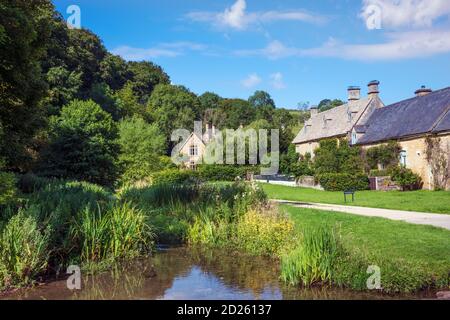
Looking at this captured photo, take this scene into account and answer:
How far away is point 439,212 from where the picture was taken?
651 inches

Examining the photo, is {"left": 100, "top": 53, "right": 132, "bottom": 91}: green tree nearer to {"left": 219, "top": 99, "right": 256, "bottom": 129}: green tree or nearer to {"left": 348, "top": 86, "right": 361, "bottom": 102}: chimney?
{"left": 219, "top": 99, "right": 256, "bottom": 129}: green tree

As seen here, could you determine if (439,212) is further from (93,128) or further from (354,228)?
(93,128)

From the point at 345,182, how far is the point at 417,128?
Answer: 22.6 ft

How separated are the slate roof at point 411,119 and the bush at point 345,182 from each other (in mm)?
5251

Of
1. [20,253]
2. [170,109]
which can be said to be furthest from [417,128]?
[170,109]

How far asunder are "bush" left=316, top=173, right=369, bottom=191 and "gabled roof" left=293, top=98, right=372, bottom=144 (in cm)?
1280

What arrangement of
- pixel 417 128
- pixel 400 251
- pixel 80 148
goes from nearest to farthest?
pixel 400 251, pixel 80 148, pixel 417 128

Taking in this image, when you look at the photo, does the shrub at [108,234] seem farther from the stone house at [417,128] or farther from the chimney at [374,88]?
the chimney at [374,88]

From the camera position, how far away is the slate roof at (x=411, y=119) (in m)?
30.8

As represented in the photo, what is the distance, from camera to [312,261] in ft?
26.2

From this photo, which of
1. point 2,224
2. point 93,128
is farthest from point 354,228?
point 93,128

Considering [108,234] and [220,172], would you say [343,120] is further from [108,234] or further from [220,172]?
[108,234]

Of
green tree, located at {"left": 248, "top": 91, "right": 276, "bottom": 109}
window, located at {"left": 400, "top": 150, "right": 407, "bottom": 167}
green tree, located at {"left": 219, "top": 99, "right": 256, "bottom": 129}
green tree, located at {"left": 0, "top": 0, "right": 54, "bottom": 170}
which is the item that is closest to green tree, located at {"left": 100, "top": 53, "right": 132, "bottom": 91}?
green tree, located at {"left": 219, "top": 99, "right": 256, "bottom": 129}
